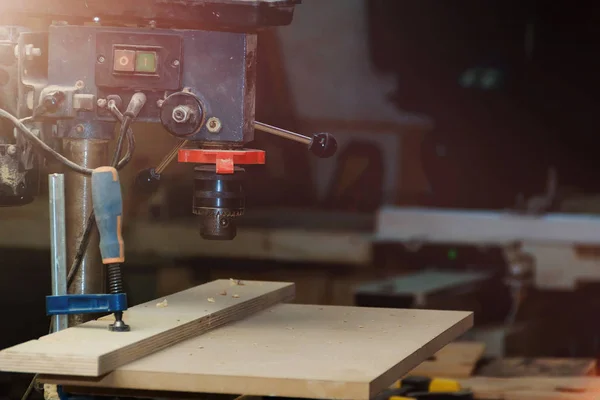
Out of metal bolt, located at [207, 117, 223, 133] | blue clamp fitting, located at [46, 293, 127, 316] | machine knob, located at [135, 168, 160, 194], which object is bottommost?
blue clamp fitting, located at [46, 293, 127, 316]

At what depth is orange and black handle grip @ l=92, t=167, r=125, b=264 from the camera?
5.46 feet

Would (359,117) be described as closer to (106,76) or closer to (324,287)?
(324,287)

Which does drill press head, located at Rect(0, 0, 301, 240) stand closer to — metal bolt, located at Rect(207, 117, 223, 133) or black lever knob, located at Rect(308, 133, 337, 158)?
metal bolt, located at Rect(207, 117, 223, 133)

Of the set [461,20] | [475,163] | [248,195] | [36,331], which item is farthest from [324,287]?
[36,331]

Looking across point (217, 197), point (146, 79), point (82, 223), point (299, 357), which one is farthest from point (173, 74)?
point (299, 357)

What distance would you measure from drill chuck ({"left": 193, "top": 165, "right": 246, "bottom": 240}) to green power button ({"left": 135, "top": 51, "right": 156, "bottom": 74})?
19cm

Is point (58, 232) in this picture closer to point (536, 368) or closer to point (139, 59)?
point (139, 59)

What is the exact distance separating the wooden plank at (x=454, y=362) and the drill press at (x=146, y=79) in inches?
39.7

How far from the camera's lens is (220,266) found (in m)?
4.83

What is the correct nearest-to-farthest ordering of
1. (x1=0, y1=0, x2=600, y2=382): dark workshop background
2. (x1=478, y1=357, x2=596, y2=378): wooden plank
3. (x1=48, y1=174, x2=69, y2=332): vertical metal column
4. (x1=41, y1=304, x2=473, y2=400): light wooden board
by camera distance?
(x1=41, y1=304, x2=473, y2=400): light wooden board
(x1=48, y1=174, x2=69, y2=332): vertical metal column
(x1=478, y1=357, x2=596, y2=378): wooden plank
(x1=0, y1=0, x2=600, y2=382): dark workshop background

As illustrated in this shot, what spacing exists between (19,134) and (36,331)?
144 cm

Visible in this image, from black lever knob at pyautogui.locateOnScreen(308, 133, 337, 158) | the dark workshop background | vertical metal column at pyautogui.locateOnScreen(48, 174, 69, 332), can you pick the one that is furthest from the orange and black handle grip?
the dark workshop background

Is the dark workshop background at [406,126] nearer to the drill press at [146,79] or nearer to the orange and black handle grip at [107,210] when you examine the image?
the drill press at [146,79]

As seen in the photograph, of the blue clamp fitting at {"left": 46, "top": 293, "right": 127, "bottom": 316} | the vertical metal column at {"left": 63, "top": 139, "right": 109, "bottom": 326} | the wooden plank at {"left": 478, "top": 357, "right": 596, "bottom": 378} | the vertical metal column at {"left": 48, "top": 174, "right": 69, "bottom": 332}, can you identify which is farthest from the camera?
the wooden plank at {"left": 478, "top": 357, "right": 596, "bottom": 378}
